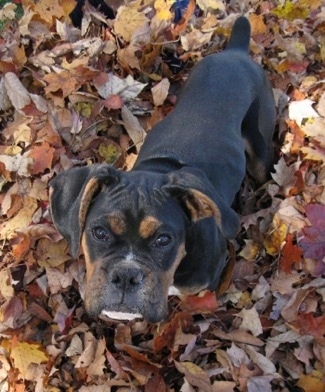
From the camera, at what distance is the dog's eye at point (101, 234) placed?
3.54 meters

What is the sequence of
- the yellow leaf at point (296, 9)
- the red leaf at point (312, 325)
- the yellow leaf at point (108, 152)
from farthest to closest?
the yellow leaf at point (296, 9) → the yellow leaf at point (108, 152) → the red leaf at point (312, 325)

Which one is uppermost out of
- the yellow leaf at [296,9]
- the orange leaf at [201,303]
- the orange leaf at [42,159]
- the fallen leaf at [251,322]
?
the yellow leaf at [296,9]

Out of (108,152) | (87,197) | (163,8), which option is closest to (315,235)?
(87,197)

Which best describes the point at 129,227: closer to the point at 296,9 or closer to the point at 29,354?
the point at 29,354

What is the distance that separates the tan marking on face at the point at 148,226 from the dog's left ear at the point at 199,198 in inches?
9.8

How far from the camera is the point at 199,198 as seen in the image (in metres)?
3.57

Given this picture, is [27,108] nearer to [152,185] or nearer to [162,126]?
[162,126]

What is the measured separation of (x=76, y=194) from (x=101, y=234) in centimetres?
30

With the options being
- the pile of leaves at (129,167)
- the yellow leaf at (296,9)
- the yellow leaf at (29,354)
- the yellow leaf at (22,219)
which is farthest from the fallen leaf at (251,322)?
the yellow leaf at (296,9)

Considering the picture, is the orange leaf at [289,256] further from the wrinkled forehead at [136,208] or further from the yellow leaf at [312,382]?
the wrinkled forehead at [136,208]

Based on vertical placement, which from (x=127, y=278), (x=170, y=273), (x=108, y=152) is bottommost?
(x=108, y=152)

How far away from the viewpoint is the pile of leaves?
416 centimetres

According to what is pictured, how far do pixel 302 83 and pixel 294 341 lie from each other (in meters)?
2.70

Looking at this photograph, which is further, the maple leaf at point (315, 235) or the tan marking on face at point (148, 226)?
the maple leaf at point (315, 235)
